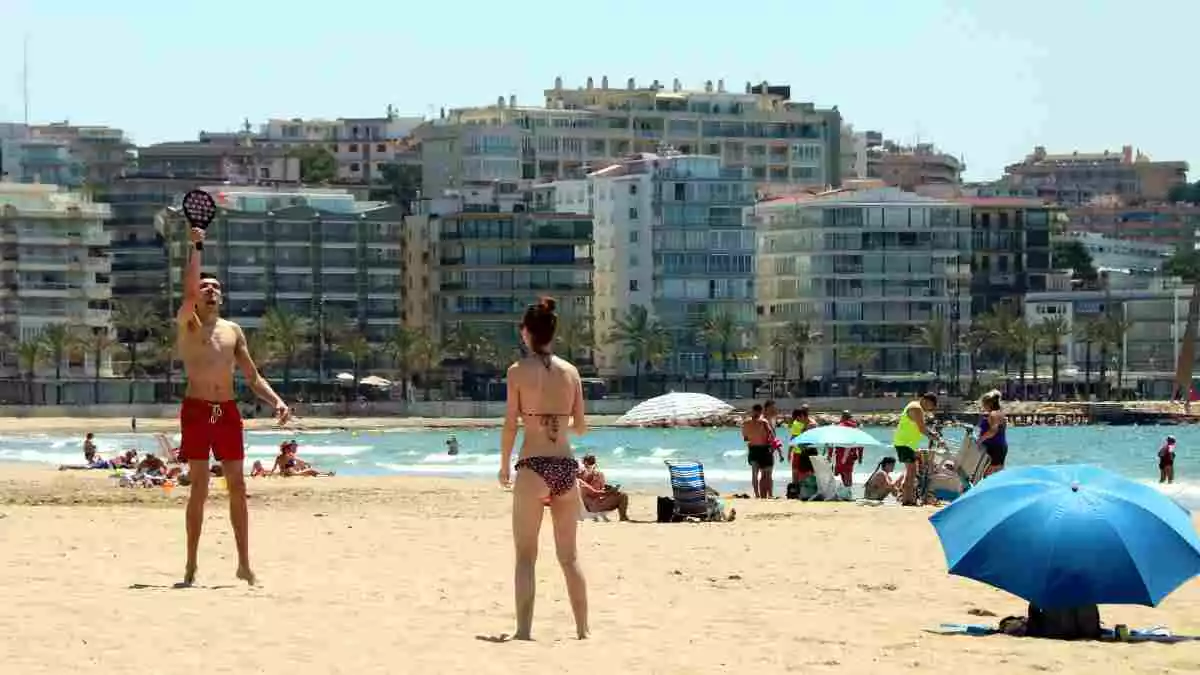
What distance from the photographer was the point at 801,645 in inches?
476

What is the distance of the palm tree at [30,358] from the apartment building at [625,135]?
121 feet

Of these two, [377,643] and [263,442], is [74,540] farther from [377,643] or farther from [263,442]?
[263,442]

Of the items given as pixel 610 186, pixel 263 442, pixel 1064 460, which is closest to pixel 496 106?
pixel 610 186

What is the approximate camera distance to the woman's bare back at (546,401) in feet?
38.1

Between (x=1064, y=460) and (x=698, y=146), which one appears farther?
(x=698, y=146)

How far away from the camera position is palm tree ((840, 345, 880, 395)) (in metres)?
139

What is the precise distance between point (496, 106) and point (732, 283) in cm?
3977

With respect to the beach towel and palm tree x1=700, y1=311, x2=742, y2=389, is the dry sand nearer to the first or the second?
the beach towel

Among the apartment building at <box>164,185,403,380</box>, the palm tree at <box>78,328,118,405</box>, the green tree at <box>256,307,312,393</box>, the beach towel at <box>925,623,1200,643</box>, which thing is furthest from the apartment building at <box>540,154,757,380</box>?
the beach towel at <box>925,623,1200,643</box>

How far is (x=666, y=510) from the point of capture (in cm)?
2255

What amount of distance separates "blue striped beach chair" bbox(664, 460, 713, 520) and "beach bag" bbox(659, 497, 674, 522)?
0.05 m

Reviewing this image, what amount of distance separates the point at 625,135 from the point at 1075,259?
1399 inches

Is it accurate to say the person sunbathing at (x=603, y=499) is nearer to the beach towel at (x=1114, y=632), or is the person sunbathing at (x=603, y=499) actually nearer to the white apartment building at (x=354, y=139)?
the beach towel at (x=1114, y=632)

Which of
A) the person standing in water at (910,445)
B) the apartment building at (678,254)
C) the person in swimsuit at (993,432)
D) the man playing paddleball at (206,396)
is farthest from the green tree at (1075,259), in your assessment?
the man playing paddleball at (206,396)
